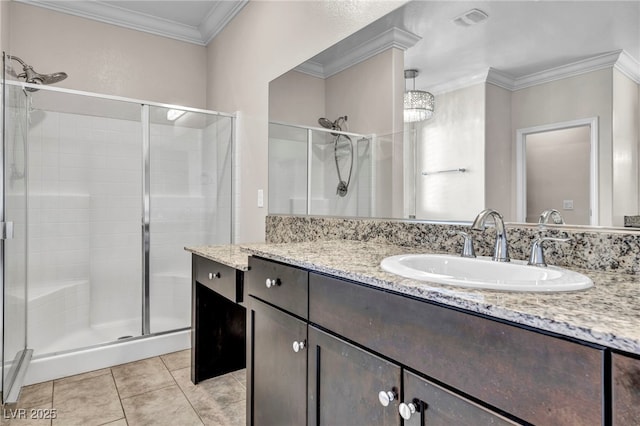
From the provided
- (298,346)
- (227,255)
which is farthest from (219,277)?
(298,346)

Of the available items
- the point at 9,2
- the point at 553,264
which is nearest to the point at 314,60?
the point at 553,264

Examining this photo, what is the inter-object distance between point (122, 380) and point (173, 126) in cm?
174

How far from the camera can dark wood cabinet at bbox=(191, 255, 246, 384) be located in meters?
2.06

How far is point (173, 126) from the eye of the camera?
2.76 meters

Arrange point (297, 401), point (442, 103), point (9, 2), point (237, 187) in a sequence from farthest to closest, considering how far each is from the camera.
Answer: point (237, 187)
point (9, 2)
point (442, 103)
point (297, 401)

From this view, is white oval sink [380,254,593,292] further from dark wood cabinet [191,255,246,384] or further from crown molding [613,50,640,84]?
dark wood cabinet [191,255,246,384]

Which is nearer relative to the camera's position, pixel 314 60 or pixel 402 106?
pixel 402 106

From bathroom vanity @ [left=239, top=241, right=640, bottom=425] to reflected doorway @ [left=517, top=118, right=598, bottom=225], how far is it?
0.21 metres

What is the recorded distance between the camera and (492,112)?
1193 millimetres

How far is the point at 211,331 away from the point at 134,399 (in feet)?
1.62

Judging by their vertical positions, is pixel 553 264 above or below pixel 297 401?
above

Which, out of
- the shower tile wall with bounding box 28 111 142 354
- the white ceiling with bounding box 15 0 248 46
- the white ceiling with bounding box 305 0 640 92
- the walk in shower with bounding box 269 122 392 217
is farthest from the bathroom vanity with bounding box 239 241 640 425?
the white ceiling with bounding box 15 0 248 46

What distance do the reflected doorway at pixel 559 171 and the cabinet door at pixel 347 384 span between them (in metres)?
0.65

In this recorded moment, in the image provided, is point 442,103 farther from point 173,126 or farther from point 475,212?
point 173,126
